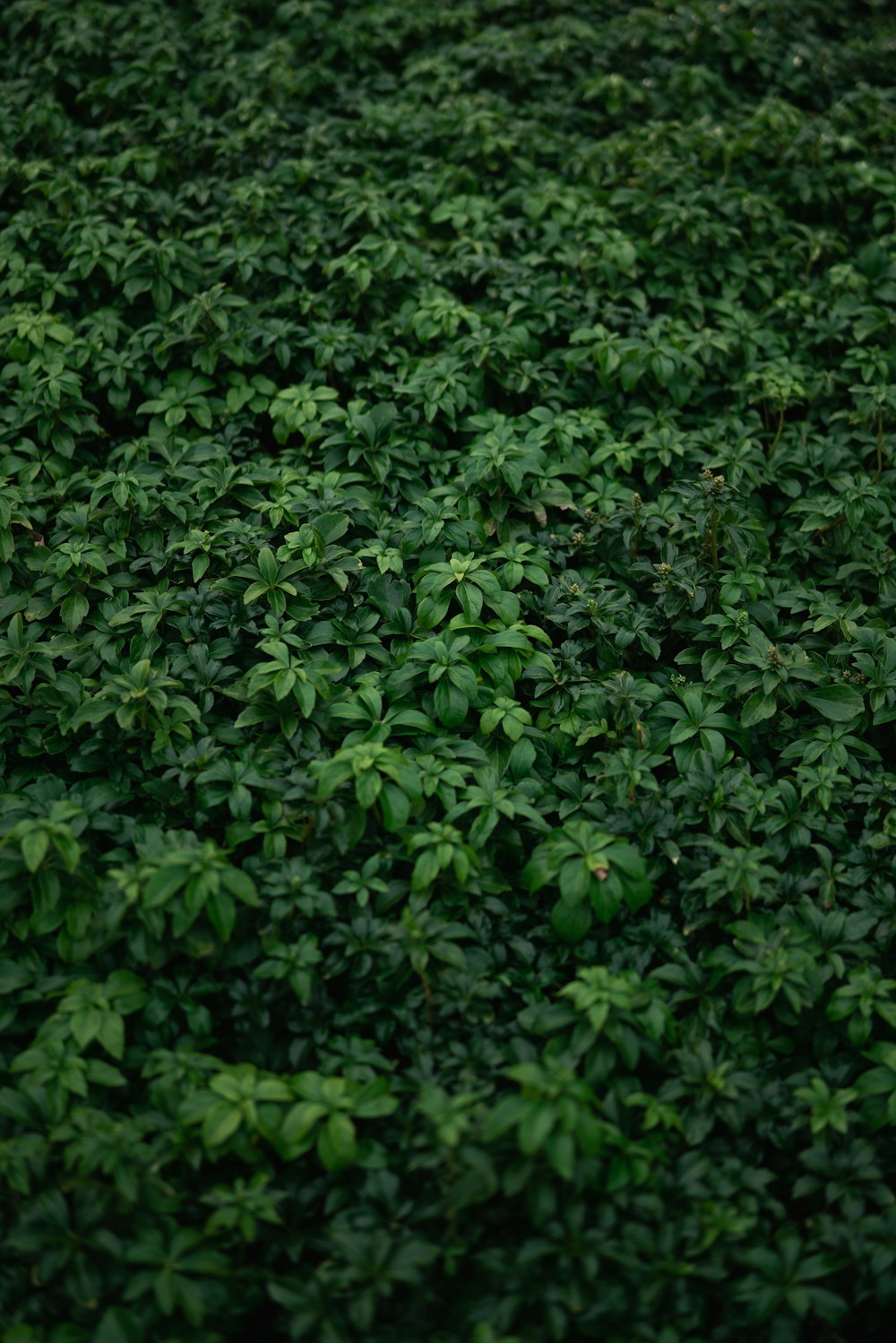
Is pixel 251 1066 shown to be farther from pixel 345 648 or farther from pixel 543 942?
pixel 345 648

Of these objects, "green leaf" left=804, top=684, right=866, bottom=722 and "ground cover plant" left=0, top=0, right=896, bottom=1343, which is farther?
"green leaf" left=804, top=684, right=866, bottom=722

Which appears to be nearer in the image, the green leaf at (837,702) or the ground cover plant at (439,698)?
the ground cover plant at (439,698)

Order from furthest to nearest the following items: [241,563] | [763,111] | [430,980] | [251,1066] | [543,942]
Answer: [763,111], [241,563], [543,942], [430,980], [251,1066]

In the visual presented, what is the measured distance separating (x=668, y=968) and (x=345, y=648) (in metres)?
1.72

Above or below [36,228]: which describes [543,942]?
below

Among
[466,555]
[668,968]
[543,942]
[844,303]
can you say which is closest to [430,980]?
[543,942]

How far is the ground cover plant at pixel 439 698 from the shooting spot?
3.05 metres

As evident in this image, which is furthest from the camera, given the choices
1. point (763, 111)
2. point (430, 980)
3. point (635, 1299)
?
point (763, 111)

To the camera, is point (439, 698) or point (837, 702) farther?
point (837, 702)

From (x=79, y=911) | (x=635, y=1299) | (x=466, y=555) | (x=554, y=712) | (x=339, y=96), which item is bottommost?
(x=635, y=1299)

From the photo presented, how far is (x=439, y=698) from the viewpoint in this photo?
4.07 m

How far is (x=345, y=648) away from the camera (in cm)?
432

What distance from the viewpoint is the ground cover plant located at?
305 cm

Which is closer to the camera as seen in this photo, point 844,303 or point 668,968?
point 668,968
